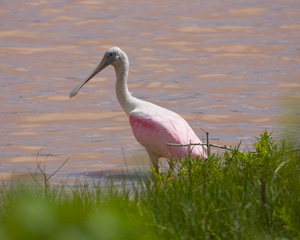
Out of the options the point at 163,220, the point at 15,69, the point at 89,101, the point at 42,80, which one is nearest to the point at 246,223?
the point at 163,220

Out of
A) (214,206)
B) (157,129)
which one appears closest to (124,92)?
(157,129)

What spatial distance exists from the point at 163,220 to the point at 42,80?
11159mm

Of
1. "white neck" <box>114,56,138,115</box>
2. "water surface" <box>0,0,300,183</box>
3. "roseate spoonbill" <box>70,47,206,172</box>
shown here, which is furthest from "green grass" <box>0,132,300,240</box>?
"white neck" <box>114,56,138,115</box>

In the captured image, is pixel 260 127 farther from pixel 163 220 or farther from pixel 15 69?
pixel 163 220

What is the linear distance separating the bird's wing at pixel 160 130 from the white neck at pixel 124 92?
211mm

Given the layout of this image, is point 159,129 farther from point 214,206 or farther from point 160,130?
point 214,206

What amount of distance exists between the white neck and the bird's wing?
Result: 21 cm

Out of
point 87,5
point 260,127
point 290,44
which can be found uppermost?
point 87,5

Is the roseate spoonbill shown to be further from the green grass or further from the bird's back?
the green grass

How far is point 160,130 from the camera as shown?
22.4ft

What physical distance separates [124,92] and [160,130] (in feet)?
2.29

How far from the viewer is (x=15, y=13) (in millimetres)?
21453

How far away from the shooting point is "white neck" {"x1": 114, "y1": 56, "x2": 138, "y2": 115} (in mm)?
7207

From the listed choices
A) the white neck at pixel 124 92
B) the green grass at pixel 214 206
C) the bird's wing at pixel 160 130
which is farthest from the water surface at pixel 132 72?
the green grass at pixel 214 206
